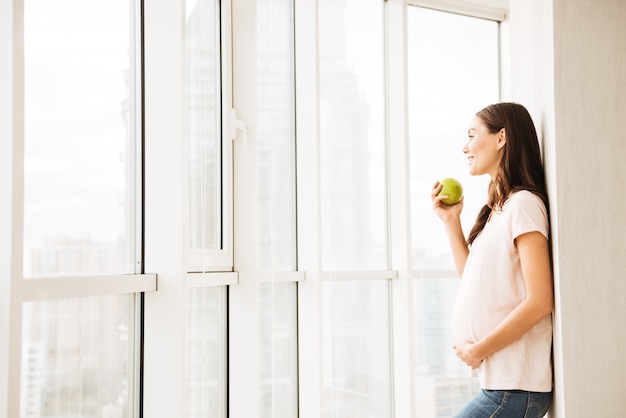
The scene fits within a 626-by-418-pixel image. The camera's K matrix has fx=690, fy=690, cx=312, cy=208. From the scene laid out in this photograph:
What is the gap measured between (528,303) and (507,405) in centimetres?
29

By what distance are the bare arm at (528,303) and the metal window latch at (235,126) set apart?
101cm

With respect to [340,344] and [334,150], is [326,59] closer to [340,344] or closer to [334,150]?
[334,150]

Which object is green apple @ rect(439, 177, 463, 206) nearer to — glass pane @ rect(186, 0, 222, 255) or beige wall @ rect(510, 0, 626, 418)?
beige wall @ rect(510, 0, 626, 418)

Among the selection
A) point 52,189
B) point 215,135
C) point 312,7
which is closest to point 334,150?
point 312,7

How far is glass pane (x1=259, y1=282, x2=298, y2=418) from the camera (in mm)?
2477

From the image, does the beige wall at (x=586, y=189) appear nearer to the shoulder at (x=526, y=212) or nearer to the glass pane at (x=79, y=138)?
the shoulder at (x=526, y=212)

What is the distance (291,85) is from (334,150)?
0.35m

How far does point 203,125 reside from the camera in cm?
214

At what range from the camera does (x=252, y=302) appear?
2377mm

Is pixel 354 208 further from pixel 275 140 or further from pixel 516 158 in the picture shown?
pixel 516 158

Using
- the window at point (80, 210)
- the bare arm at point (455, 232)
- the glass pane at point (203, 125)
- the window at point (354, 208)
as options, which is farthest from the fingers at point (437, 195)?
the window at point (80, 210)

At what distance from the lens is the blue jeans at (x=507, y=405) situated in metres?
1.92

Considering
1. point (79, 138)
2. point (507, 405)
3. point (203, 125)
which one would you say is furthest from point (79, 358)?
point (507, 405)

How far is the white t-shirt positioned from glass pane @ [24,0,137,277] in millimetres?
979
